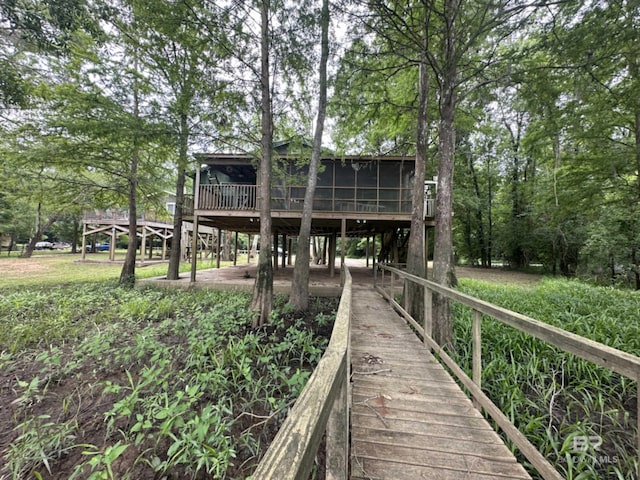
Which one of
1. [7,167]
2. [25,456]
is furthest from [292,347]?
[7,167]

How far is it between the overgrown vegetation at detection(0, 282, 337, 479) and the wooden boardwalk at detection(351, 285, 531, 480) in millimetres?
877

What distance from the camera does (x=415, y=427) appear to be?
2035 mm

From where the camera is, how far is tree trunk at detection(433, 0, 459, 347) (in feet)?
13.5

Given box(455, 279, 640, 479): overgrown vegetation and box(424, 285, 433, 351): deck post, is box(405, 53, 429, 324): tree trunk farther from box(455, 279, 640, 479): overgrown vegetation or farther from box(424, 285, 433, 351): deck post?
box(424, 285, 433, 351): deck post

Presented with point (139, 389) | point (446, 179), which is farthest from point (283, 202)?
point (139, 389)

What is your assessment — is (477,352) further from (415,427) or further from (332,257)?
(332,257)

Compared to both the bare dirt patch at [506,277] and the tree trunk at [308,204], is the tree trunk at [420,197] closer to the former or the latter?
the tree trunk at [308,204]

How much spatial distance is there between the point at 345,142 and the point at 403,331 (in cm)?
720

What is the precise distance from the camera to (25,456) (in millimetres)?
2125

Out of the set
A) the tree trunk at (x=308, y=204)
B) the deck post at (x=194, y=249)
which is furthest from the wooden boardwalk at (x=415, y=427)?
the deck post at (x=194, y=249)

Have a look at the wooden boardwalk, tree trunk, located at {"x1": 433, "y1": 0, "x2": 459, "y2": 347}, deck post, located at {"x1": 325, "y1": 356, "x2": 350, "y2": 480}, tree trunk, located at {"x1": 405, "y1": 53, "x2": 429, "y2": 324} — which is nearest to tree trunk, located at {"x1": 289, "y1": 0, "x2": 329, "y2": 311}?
tree trunk, located at {"x1": 405, "y1": 53, "x2": 429, "y2": 324}

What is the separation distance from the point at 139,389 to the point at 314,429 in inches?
130

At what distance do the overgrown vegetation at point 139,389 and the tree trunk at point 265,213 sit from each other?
1.28ft

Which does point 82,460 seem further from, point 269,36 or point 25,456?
point 269,36
